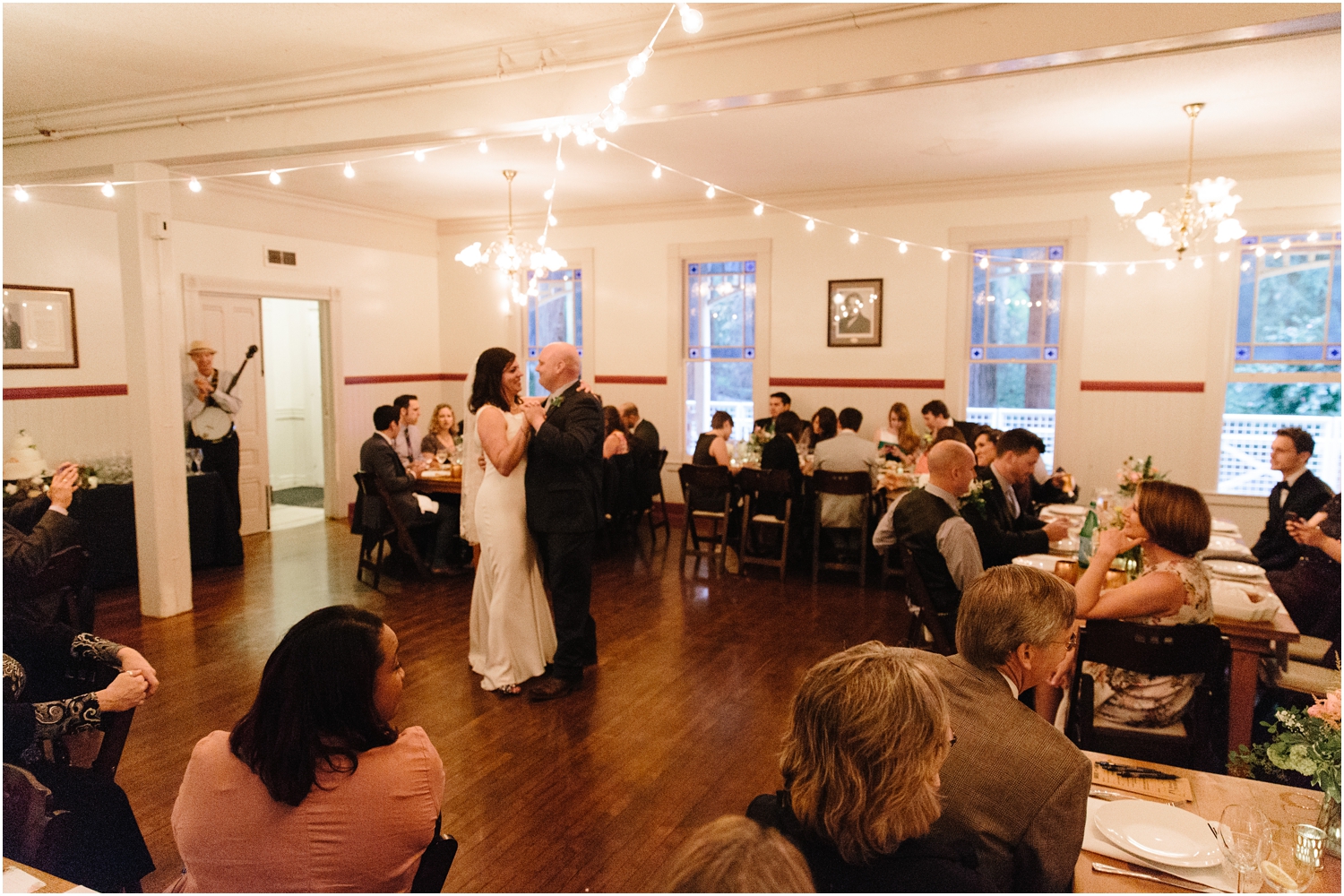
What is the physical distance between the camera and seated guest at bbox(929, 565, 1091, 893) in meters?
1.64

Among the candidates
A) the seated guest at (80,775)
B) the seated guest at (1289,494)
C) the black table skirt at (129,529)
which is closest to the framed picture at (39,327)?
the black table skirt at (129,529)

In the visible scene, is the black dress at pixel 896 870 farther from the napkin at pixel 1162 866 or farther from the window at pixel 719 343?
the window at pixel 719 343

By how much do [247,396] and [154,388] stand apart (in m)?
2.83

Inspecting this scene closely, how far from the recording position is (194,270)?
747 cm

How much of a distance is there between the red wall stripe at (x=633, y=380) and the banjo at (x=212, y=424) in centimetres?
383

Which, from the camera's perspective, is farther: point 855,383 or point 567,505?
point 855,383

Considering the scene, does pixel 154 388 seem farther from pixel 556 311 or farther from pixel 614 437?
pixel 556 311

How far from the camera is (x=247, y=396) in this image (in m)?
8.12

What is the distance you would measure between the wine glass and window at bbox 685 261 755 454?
7503 millimetres

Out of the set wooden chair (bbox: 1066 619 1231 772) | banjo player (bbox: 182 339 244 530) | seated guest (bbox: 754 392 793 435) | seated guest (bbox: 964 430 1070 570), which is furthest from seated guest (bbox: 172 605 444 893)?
seated guest (bbox: 754 392 793 435)

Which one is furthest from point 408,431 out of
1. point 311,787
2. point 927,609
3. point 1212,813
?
point 1212,813

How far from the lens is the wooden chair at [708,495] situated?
21.6 feet

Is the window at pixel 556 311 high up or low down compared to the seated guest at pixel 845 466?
up

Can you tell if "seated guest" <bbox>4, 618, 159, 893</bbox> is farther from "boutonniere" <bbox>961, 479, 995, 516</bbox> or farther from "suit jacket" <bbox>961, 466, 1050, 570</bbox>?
"boutonniere" <bbox>961, 479, 995, 516</bbox>
